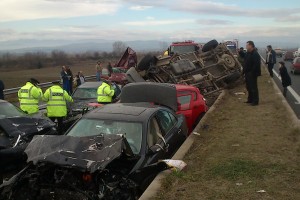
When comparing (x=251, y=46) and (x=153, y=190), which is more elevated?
(x=251, y=46)

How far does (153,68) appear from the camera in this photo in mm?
15914

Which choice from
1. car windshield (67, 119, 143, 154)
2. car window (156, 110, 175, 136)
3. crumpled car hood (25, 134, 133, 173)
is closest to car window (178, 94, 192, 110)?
car window (156, 110, 175, 136)

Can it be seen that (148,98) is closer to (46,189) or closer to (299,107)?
(46,189)

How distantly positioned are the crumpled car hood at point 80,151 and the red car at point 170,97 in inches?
132


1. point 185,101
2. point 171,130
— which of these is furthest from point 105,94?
point 171,130

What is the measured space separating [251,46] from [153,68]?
191 inches

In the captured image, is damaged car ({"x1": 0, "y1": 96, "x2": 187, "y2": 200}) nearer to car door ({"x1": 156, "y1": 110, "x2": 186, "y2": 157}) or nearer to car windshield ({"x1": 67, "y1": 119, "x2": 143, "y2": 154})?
car windshield ({"x1": 67, "y1": 119, "x2": 143, "y2": 154})

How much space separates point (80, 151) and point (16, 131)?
2.76m

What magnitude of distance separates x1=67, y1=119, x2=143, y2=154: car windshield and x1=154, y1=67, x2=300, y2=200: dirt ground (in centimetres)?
79

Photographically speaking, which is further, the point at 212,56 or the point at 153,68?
the point at 212,56

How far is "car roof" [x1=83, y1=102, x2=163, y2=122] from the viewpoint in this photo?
A: 6.42 meters

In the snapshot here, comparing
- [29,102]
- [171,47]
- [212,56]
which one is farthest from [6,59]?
[29,102]

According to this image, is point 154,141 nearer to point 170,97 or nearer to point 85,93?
point 170,97

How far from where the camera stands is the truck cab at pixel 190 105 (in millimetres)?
9781
